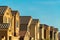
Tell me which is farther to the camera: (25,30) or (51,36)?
(51,36)

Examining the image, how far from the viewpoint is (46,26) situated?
13750 centimetres

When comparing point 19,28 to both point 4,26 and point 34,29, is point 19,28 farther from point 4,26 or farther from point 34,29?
point 4,26

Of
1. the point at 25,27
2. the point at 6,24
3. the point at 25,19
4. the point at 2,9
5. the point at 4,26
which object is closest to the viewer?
the point at 4,26

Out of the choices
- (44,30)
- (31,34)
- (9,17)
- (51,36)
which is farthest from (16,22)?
(51,36)

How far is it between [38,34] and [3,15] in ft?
116

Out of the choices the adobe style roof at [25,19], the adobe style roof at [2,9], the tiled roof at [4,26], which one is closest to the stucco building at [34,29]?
the adobe style roof at [25,19]

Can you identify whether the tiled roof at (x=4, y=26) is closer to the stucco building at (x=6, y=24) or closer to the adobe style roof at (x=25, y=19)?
the stucco building at (x=6, y=24)

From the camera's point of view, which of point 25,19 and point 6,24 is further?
point 25,19

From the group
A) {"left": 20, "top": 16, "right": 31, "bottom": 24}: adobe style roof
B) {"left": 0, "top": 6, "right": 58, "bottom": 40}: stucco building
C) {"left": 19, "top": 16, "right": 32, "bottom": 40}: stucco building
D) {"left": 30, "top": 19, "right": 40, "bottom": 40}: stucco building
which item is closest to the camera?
{"left": 0, "top": 6, "right": 58, "bottom": 40}: stucco building

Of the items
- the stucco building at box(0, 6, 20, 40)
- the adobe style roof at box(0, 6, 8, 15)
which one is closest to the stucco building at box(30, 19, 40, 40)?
the stucco building at box(0, 6, 20, 40)

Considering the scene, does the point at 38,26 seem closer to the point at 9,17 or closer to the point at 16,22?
the point at 16,22

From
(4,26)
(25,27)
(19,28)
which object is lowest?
(19,28)

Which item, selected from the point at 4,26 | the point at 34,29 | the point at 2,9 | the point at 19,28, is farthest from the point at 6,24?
the point at 34,29

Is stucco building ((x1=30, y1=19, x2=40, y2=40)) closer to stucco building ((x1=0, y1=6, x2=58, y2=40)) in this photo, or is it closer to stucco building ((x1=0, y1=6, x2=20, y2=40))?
stucco building ((x1=0, y1=6, x2=58, y2=40))
